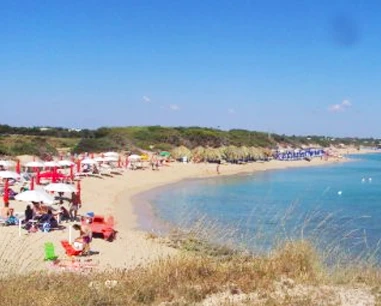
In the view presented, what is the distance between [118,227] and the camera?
63.4 ft

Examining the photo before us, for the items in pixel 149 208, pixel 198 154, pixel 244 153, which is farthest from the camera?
pixel 244 153

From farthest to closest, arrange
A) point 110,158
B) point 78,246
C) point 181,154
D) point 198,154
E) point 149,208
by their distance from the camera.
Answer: point 198,154
point 181,154
point 110,158
point 149,208
point 78,246

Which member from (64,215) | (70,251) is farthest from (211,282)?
(64,215)

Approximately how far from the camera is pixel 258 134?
365 ft

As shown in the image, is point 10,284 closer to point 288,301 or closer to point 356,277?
point 288,301

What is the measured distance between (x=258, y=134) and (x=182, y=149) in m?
50.0

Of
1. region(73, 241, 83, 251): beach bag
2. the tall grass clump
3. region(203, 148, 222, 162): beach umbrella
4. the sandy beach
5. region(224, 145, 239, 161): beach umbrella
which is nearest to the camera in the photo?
the tall grass clump

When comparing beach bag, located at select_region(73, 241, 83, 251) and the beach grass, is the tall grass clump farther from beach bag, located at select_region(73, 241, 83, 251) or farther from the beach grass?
beach bag, located at select_region(73, 241, 83, 251)

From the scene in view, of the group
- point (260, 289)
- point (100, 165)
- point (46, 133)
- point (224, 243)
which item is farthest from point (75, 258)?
point (46, 133)

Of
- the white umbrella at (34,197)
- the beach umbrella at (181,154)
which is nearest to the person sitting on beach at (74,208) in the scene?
the white umbrella at (34,197)

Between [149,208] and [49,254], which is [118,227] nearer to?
[149,208]

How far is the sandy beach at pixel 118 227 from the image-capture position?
1003 centimetres

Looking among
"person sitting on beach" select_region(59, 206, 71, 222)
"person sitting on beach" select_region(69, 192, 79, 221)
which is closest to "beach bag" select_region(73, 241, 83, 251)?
"person sitting on beach" select_region(59, 206, 71, 222)

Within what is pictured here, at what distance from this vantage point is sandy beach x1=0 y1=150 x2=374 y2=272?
395 inches
